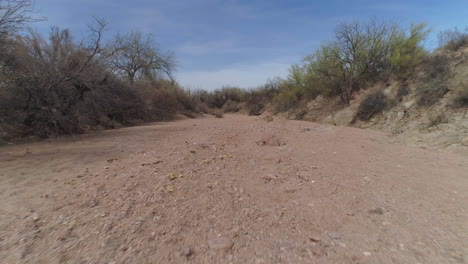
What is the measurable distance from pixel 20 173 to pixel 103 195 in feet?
7.30

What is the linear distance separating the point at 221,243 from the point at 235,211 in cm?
53

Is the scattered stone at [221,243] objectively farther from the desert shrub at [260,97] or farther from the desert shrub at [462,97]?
the desert shrub at [260,97]

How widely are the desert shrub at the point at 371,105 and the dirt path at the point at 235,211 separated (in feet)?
24.5

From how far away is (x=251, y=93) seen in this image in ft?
95.7

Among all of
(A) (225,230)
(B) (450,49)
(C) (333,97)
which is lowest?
(A) (225,230)

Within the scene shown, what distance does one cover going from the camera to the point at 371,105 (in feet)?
36.0

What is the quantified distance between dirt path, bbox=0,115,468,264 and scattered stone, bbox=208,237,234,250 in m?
0.02

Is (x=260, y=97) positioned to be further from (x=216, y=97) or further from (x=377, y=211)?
(x=377, y=211)

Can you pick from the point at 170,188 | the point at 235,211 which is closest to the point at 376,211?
the point at 235,211

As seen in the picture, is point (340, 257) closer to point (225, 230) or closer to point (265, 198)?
point (225, 230)

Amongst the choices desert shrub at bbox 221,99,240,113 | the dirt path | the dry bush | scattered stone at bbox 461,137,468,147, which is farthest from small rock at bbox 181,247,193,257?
desert shrub at bbox 221,99,240,113

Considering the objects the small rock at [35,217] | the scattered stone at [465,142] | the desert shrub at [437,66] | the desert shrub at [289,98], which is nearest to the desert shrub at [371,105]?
the desert shrub at [437,66]

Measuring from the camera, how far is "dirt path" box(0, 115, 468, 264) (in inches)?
60.8

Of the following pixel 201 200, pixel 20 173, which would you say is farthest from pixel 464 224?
pixel 20 173
